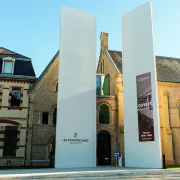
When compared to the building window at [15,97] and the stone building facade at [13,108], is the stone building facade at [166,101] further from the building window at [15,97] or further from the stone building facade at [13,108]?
the building window at [15,97]

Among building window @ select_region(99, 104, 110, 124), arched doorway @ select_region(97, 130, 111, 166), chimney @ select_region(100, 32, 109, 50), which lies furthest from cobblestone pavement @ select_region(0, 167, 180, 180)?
chimney @ select_region(100, 32, 109, 50)

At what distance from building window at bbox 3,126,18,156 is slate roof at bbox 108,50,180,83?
1384 centimetres

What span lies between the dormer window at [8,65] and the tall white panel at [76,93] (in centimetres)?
724

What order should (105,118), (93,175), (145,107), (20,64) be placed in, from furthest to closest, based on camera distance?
(20,64)
(105,118)
(145,107)
(93,175)

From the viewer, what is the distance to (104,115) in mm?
27141

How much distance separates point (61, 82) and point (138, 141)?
8.63 metres

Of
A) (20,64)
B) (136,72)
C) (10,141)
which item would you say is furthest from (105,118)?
(20,64)

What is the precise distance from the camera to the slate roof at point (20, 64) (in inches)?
1071

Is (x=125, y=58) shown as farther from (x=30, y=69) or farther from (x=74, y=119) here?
(x=30, y=69)

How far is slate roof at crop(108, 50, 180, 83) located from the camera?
30.3 meters

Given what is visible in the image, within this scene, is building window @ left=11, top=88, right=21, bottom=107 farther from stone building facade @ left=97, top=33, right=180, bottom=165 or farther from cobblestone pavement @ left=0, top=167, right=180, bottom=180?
cobblestone pavement @ left=0, top=167, right=180, bottom=180

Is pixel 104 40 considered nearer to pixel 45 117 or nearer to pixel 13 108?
pixel 45 117

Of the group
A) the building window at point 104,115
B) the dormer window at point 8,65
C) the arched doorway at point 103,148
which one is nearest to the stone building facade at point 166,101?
the building window at point 104,115

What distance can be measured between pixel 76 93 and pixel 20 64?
29.3 ft
